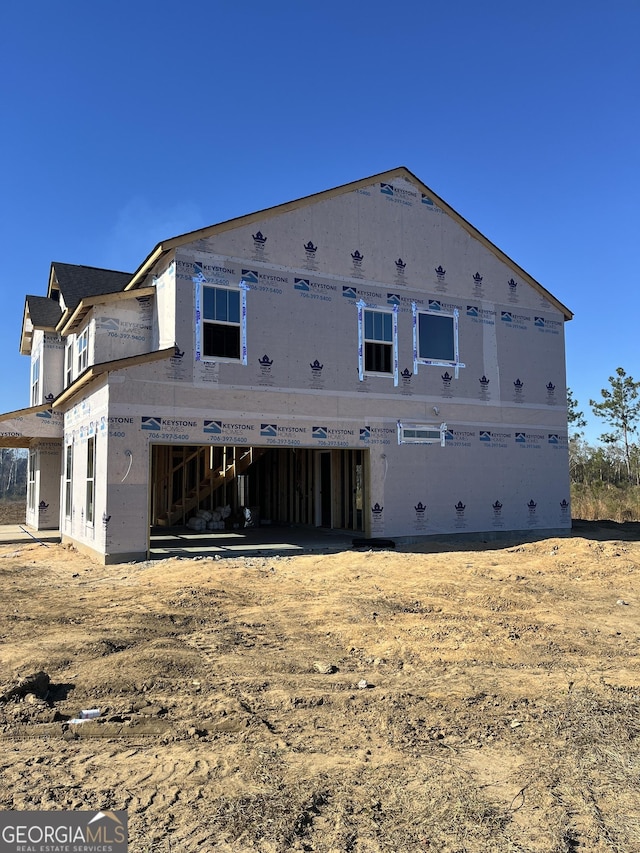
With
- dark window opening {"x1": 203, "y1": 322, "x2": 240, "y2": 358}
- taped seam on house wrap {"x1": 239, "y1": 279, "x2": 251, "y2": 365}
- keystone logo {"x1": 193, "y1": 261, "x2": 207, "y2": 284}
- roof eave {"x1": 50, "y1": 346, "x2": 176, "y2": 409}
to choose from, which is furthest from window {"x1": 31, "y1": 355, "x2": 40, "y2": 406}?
taped seam on house wrap {"x1": 239, "y1": 279, "x2": 251, "y2": 365}

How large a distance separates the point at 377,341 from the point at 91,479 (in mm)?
8254

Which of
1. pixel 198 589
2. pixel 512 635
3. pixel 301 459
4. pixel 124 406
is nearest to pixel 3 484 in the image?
pixel 301 459

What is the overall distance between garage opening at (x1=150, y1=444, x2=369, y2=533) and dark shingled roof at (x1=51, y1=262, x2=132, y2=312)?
566 cm

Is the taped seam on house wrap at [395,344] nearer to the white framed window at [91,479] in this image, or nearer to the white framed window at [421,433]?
the white framed window at [421,433]

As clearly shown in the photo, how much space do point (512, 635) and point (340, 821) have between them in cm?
460

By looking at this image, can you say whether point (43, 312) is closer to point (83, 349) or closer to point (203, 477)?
point (83, 349)

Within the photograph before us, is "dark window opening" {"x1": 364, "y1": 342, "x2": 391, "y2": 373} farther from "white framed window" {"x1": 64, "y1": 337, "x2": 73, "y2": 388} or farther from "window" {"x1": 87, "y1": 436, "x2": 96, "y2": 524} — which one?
"white framed window" {"x1": 64, "y1": 337, "x2": 73, "y2": 388}

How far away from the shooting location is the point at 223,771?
4.02 meters

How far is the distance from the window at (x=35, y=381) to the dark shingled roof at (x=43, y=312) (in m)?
1.65

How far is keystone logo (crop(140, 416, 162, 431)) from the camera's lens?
1417 centimetres

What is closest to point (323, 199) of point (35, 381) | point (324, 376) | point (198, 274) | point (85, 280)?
point (198, 274)

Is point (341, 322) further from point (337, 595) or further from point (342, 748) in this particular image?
point (342, 748)

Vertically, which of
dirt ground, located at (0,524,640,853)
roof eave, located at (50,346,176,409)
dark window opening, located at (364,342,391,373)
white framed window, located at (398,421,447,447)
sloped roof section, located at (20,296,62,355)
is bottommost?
dirt ground, located at (0,524,640,853)

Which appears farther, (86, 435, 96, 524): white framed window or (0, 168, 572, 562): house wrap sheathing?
(86, 435, 96, 524): white framed window
